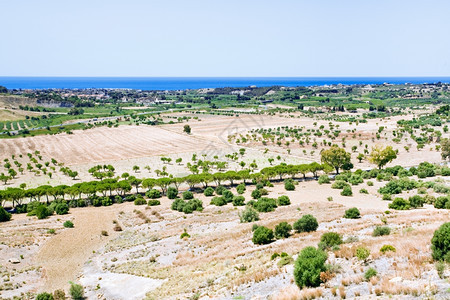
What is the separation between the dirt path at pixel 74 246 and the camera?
94.2 ft

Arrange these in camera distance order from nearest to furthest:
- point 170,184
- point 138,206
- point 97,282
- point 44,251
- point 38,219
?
point 97,282, point 44,251, point 38,219, point 138,206, point 170,184

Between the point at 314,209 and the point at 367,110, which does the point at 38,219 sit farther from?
the point at 367,110

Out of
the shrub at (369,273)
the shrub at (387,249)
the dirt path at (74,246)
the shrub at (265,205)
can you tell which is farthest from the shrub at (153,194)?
the shrub at (369,273)

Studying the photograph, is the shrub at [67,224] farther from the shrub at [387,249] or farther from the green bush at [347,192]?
the shrub at [387,249]

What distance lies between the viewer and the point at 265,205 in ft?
142

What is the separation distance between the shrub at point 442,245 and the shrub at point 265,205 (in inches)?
1031

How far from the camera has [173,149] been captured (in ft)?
308

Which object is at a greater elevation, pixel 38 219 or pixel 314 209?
pixel 314 209

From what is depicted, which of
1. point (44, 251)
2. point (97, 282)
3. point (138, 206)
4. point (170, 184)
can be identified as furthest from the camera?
point (170, 184)

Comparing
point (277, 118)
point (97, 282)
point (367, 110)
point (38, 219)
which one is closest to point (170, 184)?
point (38, 219)

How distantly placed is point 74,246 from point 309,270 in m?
26.2

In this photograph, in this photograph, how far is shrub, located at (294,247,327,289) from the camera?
17.0 m

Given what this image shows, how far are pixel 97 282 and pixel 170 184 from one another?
114 feet

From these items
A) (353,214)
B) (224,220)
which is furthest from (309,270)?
(224,220)
